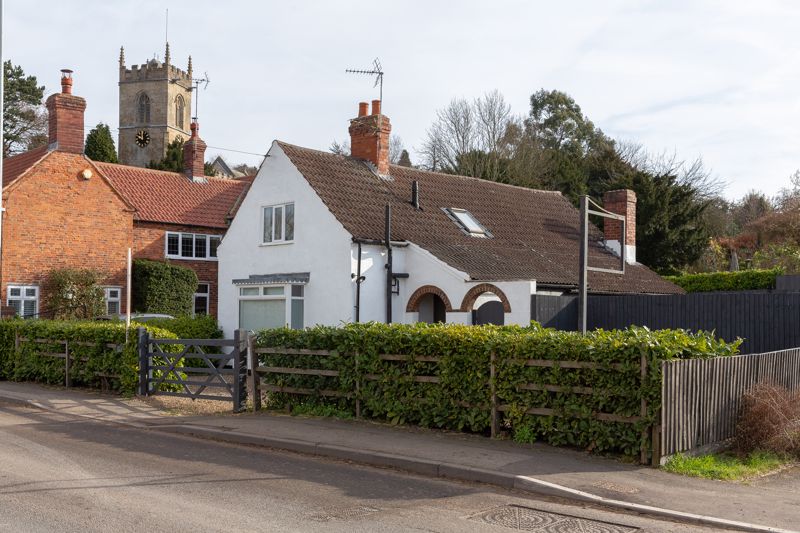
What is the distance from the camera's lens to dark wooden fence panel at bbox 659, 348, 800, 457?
1018 centimetres

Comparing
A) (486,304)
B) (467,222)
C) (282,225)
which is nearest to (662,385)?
(486,304)

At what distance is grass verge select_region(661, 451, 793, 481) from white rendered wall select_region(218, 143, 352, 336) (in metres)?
12.4

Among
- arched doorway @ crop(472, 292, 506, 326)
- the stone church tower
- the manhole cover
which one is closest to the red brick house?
arched doorway @ crop(472, 292, 506, 326)

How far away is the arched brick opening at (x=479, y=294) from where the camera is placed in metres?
20.0

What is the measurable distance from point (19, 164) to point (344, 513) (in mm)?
29199

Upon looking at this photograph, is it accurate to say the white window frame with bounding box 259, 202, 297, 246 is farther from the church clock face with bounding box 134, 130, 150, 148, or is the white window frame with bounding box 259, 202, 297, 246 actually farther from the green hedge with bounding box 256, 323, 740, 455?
the church clock face with bounding box 134, 130, 150, 148

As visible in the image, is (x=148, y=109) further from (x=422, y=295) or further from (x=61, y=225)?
(x=422, y=295)

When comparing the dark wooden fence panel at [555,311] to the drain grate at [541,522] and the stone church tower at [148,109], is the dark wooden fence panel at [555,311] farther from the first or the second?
the stone church tower at [148,109]

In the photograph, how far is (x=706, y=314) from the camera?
19.8m

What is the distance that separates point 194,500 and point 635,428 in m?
5.52

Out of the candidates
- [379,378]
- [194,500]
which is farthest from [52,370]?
[194,500]

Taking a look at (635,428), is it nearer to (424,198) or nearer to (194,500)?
(194,500)

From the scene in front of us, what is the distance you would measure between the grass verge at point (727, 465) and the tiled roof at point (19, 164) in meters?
26.7

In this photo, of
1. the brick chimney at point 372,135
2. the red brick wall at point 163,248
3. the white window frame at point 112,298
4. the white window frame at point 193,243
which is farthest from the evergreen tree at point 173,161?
the brick chimney at point 372,135
